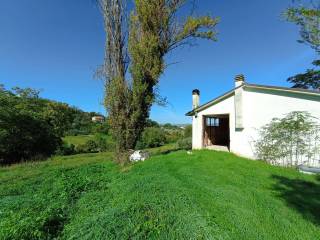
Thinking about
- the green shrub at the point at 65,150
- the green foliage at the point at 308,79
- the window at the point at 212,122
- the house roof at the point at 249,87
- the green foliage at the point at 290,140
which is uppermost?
the green foliage at the point at 308,79

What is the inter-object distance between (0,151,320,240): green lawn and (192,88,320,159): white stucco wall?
362cm

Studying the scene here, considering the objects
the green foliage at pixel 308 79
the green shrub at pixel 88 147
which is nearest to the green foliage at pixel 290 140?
the green foliage at pixel 308 79

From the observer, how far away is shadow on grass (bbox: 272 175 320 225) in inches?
147

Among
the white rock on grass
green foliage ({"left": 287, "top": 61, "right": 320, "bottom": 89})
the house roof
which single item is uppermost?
green foliage ({"left": 287, "top": 61, "right": 320, "bottom": 89})

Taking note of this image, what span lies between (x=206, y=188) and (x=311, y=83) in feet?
61.0

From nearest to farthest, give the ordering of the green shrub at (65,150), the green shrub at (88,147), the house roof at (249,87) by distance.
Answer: the house roof at (249,87), the green shrub at (65,150), the green shrub at (88,147)

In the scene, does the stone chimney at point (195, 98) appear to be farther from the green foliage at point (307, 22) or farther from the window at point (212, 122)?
the green foliage at point (307, 22)

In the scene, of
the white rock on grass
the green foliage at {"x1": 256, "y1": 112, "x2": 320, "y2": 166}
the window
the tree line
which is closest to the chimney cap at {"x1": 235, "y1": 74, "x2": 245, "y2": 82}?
the green foliage at {"x1": 256, "y1": 112, "x2": 320, "y2": 166}

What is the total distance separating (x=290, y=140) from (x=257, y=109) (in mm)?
2062

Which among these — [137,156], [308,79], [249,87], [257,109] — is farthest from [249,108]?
[308,79]

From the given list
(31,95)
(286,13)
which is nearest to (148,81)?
(286,13)

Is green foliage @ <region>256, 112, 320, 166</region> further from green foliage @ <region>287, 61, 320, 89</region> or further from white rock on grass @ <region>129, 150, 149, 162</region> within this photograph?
green foliage @ <region>287, 61, 320, 89</region>

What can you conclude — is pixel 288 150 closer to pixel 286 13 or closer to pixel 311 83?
pixel 286 13

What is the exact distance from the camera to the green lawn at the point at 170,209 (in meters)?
2.86
